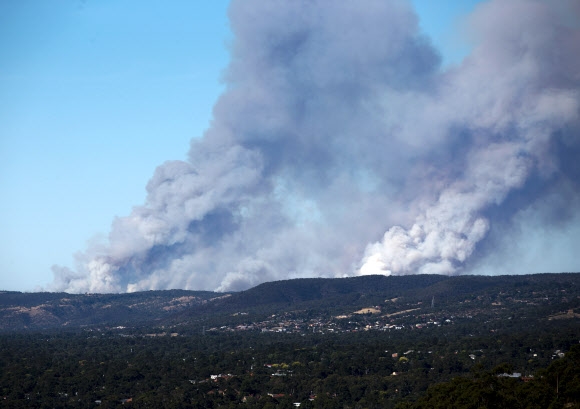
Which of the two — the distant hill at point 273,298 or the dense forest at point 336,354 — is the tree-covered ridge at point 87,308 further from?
the dense forest at point 336,354

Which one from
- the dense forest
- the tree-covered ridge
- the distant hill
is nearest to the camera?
the dense forest

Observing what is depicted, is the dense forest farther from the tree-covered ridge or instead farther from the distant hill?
the tree-covered ridge

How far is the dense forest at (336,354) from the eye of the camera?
67500 mm

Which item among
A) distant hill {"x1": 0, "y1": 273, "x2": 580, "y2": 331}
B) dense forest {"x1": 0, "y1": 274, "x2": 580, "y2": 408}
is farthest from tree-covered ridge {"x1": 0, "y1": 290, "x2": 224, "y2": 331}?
dense forest {"x1": 0, "y1": 274, "x2": 580, "y2": 408}

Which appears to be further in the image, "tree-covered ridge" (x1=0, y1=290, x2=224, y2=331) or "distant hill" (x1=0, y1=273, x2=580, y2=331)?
"tree-covered ridge" (x1=0, y1=290, x2=224, y2=331)

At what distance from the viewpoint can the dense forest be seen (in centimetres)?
6750

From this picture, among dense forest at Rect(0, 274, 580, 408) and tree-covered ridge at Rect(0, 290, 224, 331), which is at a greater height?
tree-covered ridge at Rect(0, 290, 224, 331)

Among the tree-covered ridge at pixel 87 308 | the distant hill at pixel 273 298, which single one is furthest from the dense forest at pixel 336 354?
the tree-covered ridge at pixel 87 308

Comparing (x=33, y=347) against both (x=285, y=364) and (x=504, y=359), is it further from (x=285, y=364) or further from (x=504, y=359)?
(x=504, y=359)

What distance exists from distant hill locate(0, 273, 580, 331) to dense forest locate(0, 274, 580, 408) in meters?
0.72

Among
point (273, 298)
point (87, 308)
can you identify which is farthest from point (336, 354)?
point (87, 308)

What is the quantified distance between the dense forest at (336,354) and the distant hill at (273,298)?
2.38 ft

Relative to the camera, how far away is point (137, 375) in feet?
284

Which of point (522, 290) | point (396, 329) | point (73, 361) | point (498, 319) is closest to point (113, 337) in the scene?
point (73, 361)
